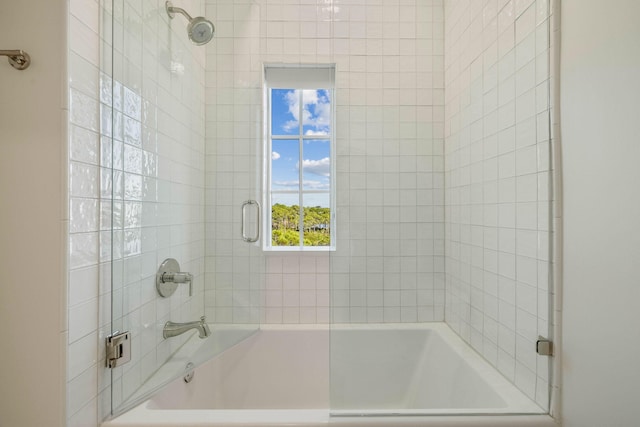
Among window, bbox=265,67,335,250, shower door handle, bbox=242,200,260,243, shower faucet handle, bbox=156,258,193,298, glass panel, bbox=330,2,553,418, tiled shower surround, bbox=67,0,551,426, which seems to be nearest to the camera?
tiled shower surround, bbox=67,0,551,426

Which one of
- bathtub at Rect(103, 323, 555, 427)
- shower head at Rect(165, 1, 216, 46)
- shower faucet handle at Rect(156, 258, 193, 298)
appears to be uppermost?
shower head at Rect(165, 1, 216, 46)

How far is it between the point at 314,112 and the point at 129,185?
1.36m

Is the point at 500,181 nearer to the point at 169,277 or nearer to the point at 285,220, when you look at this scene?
the point at 285,220

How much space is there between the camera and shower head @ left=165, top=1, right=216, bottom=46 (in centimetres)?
152

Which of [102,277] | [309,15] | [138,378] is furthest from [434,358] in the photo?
[309,15]

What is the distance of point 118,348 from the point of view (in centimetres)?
116

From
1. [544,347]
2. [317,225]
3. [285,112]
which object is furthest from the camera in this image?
[285,112]

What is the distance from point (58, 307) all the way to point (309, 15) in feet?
6.18

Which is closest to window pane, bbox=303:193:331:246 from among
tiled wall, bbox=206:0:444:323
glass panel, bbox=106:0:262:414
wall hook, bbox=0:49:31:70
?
glass panel, bbox=106:0:262:414

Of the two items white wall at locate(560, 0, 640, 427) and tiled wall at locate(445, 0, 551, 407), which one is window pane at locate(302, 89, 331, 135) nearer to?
tiled wall at locate(445, 0, 551, 407)

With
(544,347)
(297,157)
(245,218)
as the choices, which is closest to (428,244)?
(544,347)

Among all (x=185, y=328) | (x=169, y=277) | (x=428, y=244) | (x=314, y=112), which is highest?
(x=314, y=112)

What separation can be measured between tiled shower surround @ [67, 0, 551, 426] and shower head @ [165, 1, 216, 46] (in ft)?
0.11

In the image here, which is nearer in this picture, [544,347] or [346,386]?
[544,347]
